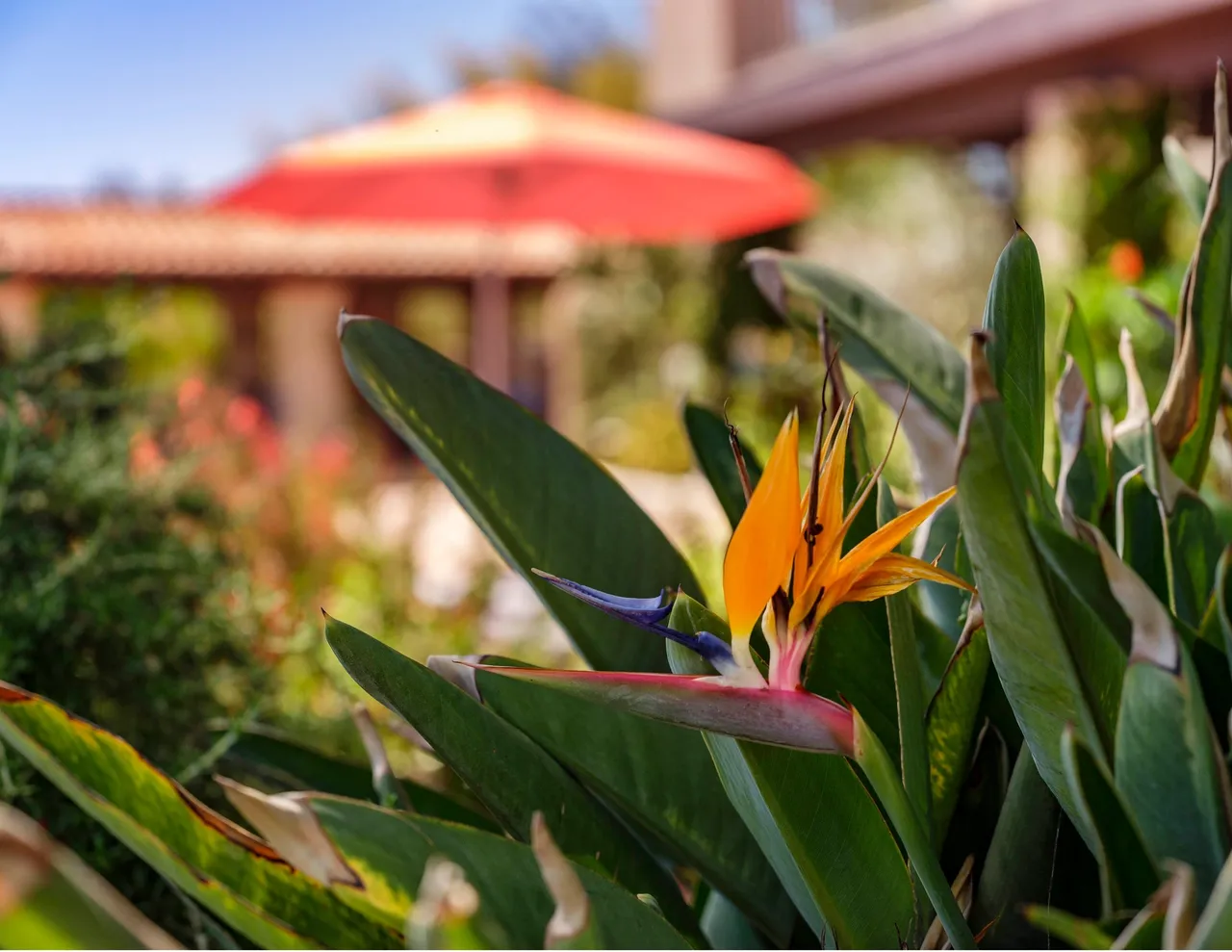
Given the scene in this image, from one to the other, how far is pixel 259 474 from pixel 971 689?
9.32 feet

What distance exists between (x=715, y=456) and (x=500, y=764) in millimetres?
264

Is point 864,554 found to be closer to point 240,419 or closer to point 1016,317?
point 1016,317

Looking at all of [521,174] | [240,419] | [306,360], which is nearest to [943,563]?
[240,419]

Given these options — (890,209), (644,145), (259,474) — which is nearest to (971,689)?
(259,474)

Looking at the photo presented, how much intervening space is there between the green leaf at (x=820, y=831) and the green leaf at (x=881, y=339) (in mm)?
300

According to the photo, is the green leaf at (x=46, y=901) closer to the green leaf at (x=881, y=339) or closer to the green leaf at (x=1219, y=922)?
the green leaf at (x=1219, y=922)

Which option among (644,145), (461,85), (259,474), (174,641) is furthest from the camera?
(461,85)

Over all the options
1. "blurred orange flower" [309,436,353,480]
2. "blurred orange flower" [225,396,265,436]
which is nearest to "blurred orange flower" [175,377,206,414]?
"blurred orange flower" [225,396,265,436]

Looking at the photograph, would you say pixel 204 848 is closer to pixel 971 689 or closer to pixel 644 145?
pixel 971 689

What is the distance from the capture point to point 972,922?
23.3 inches

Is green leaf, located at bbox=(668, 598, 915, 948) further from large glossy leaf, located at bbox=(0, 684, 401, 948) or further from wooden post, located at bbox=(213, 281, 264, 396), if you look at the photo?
wooden post, located at bbox=(213, 281, 264, 396)

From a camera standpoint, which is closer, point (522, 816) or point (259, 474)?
point (522, 816)

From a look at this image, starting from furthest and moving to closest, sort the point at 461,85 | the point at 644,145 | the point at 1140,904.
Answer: the point at 461,85 → the point at 644,145 → the point at 1140,904

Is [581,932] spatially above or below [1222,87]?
below
